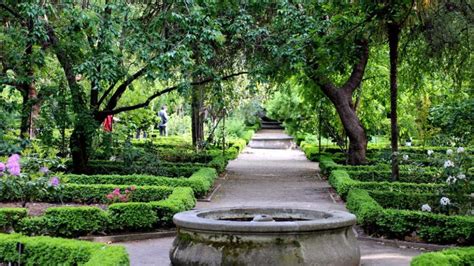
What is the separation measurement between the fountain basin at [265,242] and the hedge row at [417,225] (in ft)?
9.44

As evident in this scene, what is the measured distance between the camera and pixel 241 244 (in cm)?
656

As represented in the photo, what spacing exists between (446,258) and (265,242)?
1.93 metres

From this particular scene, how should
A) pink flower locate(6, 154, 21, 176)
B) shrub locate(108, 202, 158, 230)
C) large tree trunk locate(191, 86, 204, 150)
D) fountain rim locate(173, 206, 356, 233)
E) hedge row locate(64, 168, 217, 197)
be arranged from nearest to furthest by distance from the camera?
fountain rim locate(173, 206, 356, 233) < pink flower locate(6, 154, 21, 176) < shrub locate(108, 202, 158, 230) < hedge row locate(64, 168, 217, 197) < large tree trunk locate(191, 86, 204, 150)

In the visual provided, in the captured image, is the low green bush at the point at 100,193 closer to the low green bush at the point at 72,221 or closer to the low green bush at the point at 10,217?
the low green bush at the point at 72,221

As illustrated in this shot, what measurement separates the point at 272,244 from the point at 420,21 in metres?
8.12

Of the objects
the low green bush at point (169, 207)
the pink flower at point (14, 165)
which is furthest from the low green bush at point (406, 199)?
the pink flower at point (14, 165)

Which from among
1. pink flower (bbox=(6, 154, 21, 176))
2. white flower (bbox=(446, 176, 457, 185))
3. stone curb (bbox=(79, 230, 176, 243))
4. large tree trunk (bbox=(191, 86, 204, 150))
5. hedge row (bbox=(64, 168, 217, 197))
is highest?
large tree trunk (bbox=(191, 86, 204, 150))

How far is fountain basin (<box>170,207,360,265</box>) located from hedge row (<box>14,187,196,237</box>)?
10.7 ft

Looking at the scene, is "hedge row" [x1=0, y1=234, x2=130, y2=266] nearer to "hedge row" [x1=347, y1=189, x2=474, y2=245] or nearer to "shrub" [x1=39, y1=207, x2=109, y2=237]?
"shrub" [x1=39, y1=207, x2=109, y2=237]

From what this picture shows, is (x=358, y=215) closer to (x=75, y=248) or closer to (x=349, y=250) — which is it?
(x=349, y=250)

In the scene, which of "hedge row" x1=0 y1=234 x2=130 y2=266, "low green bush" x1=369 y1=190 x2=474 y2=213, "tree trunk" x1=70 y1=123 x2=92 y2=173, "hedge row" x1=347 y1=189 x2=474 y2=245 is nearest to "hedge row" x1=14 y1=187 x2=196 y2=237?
"hedge row" x1=0 y1=234 x2=130 y2=266

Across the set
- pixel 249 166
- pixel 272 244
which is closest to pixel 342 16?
pixel 272 244

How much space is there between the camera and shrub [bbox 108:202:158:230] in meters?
10.2

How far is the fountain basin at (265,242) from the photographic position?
6.48m
